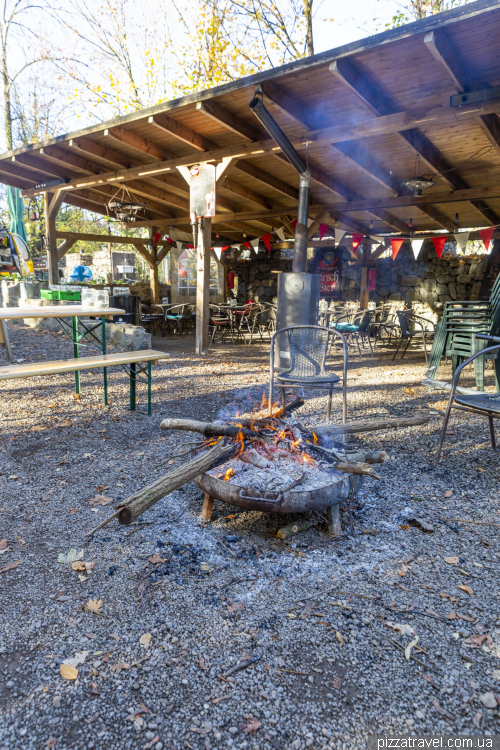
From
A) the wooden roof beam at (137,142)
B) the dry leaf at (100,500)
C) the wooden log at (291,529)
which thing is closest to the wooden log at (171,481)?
the wooden log at (291,529)

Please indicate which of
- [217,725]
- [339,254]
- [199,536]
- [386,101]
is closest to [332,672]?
[217,725]

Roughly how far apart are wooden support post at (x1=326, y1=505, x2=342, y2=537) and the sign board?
220 inches

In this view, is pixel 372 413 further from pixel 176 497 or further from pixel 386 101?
pixel 386 101

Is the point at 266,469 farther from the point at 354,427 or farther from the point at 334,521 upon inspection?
the point at 354,427

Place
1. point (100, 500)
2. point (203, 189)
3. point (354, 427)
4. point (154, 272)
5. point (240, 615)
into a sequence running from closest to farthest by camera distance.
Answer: point (240, 615) < point (100, 500) < point (354, 427) < point (203, 189) < point (154, 272)

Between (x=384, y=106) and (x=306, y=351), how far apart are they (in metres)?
3.01

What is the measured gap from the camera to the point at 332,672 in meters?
1.41

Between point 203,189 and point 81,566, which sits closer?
point 81,566

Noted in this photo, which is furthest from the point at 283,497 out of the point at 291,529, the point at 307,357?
the point at 307,357

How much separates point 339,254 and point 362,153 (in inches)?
280

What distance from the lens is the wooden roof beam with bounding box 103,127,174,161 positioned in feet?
20.2

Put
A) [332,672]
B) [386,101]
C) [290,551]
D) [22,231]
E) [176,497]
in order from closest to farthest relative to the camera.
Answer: [332,672] < [290,551] < [176,497] < [386,101] < [22,231]

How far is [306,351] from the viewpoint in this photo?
387 centimetres

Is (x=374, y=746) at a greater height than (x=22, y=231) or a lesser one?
lesser
